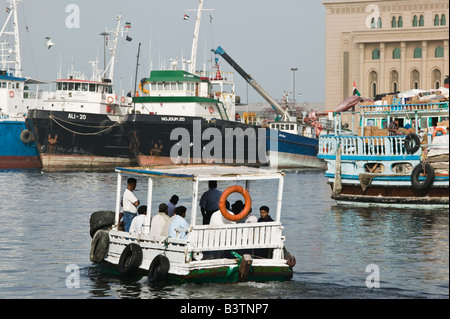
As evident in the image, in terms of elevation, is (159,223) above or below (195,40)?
below

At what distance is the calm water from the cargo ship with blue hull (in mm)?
24470

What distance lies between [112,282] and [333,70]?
103223 millimetres

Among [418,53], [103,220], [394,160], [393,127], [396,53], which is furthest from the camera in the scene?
[396,53]

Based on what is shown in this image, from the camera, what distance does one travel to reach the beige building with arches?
110000mm

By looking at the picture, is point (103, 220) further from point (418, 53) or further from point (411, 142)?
point (418, 53)

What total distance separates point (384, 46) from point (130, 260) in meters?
99.8

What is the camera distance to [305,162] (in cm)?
6894

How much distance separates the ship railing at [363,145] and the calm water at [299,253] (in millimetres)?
2327

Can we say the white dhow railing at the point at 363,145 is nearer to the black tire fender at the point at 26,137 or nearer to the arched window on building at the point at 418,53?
the black tire fender at the point at 26,137

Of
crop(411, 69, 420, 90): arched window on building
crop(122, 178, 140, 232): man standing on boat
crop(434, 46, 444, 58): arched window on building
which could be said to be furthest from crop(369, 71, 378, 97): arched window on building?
crop(122, 178, 140, 232): man standing on boat

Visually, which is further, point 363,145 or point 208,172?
point 363,145

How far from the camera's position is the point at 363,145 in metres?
32.6

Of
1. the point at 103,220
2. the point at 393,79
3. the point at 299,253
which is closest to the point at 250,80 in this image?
the point at 393,79
